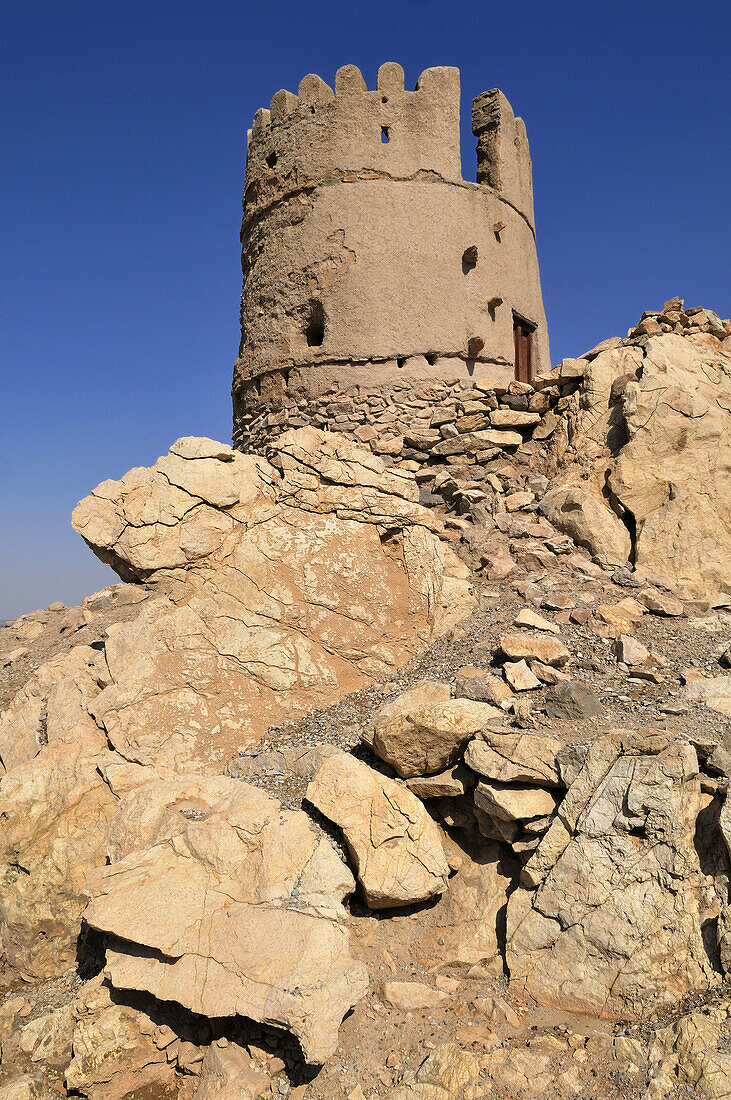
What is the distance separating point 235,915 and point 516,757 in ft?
6.68

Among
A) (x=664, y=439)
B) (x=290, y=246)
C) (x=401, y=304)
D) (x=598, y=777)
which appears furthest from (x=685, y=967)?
(x=290, y=246)

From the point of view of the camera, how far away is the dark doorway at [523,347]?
10.0m

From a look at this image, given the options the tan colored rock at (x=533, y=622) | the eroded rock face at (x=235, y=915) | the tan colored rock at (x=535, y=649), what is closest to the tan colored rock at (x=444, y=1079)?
the eroded rock face at (x=235, y=915)

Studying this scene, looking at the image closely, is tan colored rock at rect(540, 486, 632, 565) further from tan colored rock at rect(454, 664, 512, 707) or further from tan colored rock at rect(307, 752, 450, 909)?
tan colored rock at rect(307, 752, 450, 909)

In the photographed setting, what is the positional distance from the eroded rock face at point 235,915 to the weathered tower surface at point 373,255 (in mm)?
5202

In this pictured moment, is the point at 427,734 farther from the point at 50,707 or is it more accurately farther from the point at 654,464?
the point at 654,464

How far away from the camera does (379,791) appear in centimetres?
489

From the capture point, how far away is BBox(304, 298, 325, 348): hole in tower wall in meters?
8.96

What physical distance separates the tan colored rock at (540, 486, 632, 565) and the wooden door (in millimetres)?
2905

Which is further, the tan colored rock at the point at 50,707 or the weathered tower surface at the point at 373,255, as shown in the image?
the weathered tower surface at the point at 373,255

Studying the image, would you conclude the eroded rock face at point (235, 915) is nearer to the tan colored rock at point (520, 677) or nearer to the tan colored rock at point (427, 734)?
the tan colored rock at point (427, 734)

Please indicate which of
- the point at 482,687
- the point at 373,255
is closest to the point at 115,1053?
the point at 482,687

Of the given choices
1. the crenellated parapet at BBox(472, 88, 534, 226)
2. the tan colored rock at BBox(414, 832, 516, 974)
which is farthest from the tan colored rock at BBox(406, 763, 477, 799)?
the crenellated parapet at BBox(472, 88, 534, 226)

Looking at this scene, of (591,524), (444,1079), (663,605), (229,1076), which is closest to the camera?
(444,1079)
